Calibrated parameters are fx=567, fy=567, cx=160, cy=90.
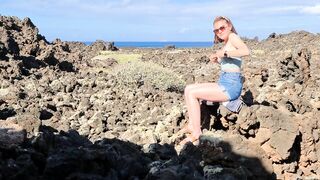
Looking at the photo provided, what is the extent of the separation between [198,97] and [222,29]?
86cm

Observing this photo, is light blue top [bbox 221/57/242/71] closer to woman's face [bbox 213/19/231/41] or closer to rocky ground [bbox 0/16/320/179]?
woman's face [bbox 213/19/231/41]

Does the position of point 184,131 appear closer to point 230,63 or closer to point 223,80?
point 223,80

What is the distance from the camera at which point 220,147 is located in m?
6.19

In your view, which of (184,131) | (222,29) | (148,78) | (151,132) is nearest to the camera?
(222,29)

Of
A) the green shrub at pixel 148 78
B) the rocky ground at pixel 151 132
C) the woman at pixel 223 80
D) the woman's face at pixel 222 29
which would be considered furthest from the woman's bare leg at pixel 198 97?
the green shrub at pixel 148 78

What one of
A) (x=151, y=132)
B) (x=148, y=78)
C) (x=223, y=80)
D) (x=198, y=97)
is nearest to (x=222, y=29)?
(x=223, y=80)

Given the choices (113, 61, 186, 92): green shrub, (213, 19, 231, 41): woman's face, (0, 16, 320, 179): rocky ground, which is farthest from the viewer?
(113, 61, 186, 92): green shrub

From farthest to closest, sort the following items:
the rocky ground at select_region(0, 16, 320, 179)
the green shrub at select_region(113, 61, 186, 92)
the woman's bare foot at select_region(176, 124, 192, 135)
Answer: the green shrub at select_region(113, 61, 186, 92), the woman's bare foot at select_region(176, 124, 192, 135), the rocky ground at select_region(0, 16, 320, 179)

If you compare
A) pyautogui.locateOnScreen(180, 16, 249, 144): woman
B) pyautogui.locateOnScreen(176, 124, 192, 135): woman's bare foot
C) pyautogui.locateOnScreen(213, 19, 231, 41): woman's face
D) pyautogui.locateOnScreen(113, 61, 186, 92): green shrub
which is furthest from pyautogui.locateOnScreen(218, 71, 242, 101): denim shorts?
pyautogui.locateOnScreen(113, 61, 186, 92): green shrub

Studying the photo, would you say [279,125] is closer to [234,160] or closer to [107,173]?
[234,160]

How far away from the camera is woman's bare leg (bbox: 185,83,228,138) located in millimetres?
6777

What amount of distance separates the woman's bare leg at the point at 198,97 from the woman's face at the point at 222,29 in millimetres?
592

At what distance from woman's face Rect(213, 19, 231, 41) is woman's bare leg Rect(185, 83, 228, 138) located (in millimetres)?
592

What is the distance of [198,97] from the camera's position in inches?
270
